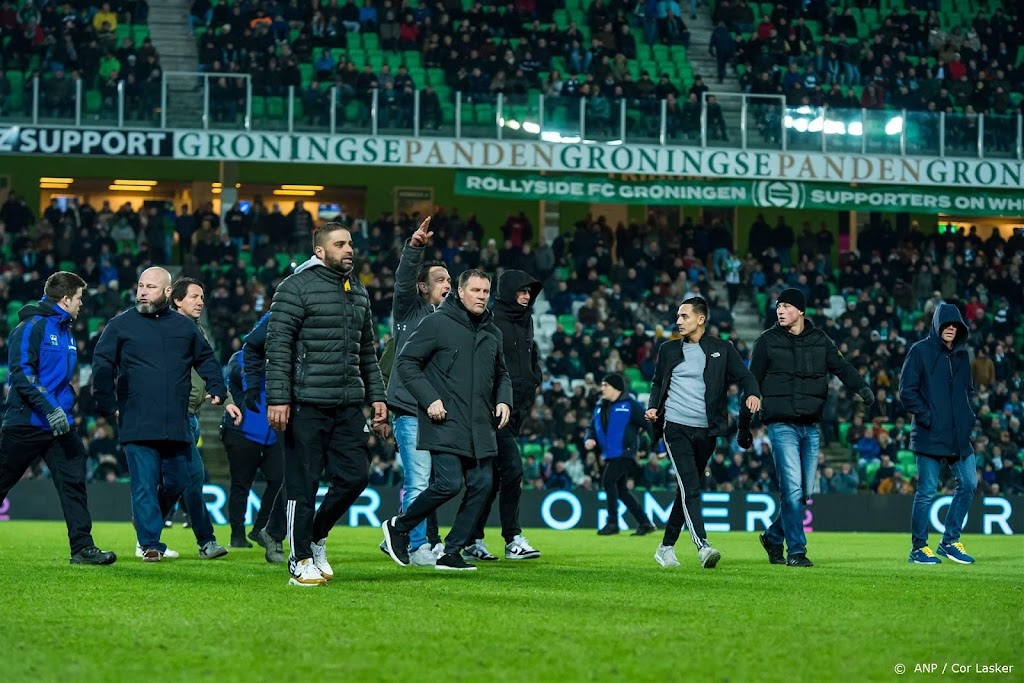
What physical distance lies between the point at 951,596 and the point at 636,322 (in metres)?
20.3

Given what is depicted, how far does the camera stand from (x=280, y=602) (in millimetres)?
8438

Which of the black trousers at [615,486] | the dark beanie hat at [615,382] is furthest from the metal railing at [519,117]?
the black trousers at [615,486]

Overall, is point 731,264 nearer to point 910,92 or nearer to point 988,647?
point 910,92

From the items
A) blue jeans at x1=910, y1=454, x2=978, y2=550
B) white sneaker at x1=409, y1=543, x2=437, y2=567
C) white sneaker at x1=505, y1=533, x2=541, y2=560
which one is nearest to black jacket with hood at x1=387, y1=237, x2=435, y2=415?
white sneaker at x1=409, y1=543, x2=437, y2=567

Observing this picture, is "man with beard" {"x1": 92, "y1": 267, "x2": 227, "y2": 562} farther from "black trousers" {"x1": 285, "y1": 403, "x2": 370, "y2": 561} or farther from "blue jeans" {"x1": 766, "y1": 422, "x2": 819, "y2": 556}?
"blue jeans" {"x1": 766, "y1": 422, "x2": 819, "y2": 556}

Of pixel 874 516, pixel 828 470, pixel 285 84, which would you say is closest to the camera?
pixel 874 516

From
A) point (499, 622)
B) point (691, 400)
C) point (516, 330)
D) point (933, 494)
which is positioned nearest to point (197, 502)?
point (516, 330)

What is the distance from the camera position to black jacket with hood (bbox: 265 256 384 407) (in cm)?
925

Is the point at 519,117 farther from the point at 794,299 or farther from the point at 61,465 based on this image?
the point at 61,465

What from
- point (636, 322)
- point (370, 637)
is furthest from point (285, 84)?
point (370, 637)

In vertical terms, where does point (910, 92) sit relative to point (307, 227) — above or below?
above

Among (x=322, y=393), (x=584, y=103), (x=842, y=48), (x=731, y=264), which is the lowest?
(x=322, y=393)

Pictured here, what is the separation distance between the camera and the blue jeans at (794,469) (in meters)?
12.0

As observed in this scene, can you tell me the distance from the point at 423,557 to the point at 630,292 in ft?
65.7
